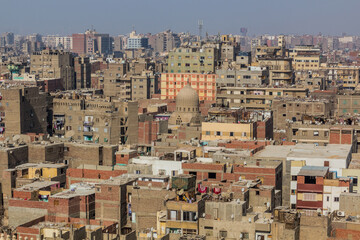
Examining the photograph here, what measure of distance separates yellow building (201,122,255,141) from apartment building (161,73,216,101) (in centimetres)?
3619

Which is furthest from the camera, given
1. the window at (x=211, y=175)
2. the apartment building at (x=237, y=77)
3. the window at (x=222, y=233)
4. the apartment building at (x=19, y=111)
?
the apartment building at (x=237, y=77)

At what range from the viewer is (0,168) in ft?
189

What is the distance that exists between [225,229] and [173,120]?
3939 cm

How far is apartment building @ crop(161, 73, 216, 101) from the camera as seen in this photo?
10519 cm

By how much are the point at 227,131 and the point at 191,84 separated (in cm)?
3973

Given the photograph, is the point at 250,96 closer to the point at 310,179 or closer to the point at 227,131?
the point at 227,131

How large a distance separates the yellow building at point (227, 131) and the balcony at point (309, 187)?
19646 millimetres

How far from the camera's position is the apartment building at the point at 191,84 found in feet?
345

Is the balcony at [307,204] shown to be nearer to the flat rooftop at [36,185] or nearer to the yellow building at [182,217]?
the yellow building at [182,217]

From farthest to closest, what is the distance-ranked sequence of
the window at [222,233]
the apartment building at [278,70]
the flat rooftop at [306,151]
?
the apartment building at [278,70] < the flat rooftop at [306,151] < the window at [222,233]

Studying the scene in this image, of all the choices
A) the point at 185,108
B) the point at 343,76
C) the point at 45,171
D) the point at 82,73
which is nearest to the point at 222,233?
the point at 45,171

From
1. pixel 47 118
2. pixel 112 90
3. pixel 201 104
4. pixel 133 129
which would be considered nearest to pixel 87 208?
pixel 133 129

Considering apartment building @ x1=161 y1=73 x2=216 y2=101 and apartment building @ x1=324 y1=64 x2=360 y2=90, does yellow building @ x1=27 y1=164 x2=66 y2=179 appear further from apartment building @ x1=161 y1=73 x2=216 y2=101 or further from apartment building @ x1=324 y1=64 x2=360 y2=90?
apartment building @ x1=324 y1=64 x2=360 y2=90

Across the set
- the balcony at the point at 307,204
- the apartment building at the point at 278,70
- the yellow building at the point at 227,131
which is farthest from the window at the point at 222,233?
the apartment building at the point at 278,70
